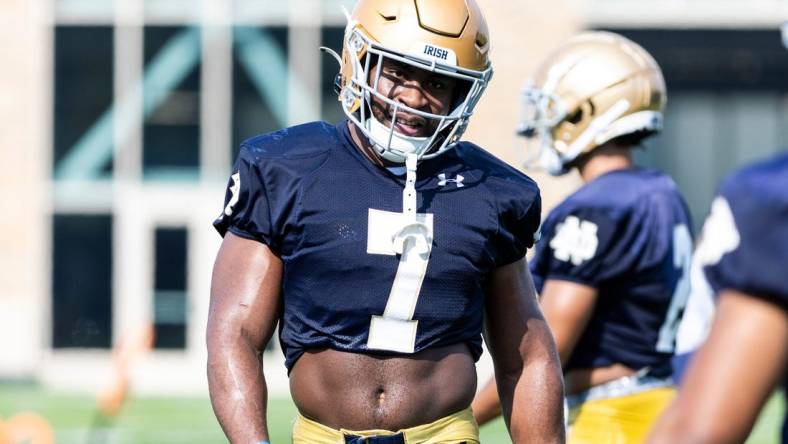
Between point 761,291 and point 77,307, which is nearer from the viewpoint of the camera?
point 761,291

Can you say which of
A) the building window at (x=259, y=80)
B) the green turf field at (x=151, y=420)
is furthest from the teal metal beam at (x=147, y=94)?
the green turf field at (x=151, y=420)

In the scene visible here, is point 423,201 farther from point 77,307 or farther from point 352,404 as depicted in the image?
point 77,307

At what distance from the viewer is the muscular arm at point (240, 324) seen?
134 inches

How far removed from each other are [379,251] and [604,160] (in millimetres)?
1424

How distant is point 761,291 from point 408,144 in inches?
56.8

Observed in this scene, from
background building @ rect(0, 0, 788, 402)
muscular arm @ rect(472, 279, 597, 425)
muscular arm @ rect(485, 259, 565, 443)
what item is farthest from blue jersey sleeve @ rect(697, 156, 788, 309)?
background building @ rect(0, 0, 788, 402)

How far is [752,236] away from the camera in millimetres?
2127

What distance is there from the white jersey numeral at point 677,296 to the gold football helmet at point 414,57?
3.63 ft

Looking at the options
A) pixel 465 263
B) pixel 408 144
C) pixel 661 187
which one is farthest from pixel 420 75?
pixel 661 187

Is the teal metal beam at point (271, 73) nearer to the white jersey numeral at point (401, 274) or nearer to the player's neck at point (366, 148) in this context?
the player's neck at point (366, 148)

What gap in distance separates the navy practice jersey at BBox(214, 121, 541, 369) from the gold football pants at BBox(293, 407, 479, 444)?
0.18 meters

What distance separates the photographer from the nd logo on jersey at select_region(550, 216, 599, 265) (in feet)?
Answer: 13.8

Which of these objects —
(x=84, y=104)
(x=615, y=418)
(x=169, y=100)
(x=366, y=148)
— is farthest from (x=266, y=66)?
(x=366, y=148)

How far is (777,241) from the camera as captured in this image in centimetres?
211
